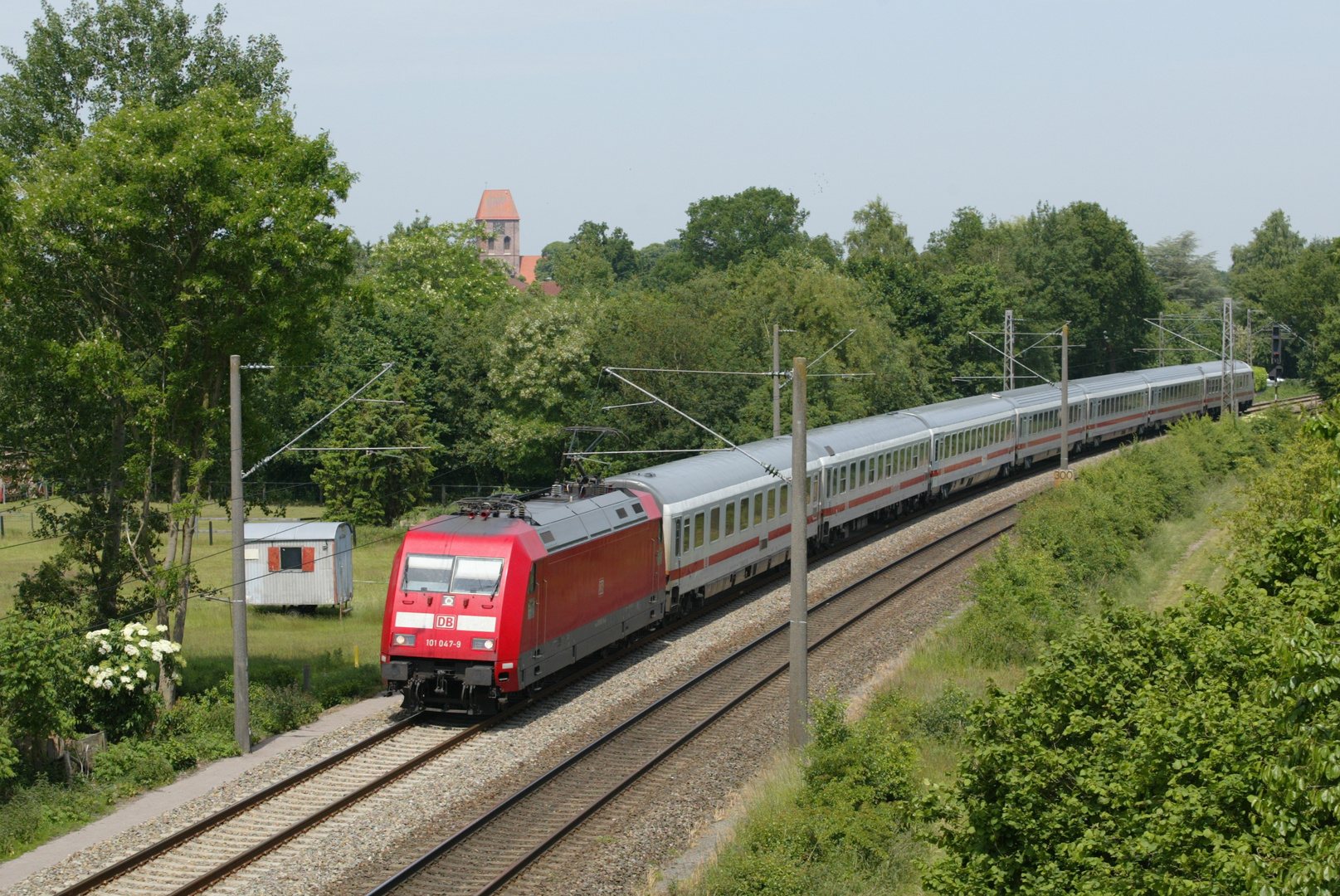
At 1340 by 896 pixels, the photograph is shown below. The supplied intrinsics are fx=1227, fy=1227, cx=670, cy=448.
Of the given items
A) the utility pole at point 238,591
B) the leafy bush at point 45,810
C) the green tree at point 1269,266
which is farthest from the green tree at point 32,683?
the green tree at point 1269,266

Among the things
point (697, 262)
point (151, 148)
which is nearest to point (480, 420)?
point (151, 148)

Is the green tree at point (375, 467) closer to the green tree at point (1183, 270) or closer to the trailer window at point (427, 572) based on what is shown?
the trailer window at point (427, 572)

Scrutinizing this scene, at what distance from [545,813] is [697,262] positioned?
112 m

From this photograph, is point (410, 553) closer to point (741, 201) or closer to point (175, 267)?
point (175, 267)

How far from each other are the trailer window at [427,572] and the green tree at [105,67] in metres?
17.0

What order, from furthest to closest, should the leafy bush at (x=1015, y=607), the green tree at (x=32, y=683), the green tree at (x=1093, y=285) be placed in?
the green tree at (x=1093, y=285) < the leafy bush at (x=1015, y=607) < the green tree at (x=32, y=683)

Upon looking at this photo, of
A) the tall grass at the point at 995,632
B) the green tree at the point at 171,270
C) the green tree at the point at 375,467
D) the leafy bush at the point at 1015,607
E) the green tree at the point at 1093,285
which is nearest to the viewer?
the tall grass at the point at 995,632

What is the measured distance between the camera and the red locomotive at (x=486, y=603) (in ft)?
64.7

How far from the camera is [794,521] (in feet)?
60.7

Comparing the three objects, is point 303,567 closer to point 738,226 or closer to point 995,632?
point 995,632

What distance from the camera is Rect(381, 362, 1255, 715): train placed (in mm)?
19859

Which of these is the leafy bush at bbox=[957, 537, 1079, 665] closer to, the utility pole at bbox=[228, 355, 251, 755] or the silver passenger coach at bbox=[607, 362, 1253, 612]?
the silver passenger coach at bbox=[607, 362, 1253, 612]

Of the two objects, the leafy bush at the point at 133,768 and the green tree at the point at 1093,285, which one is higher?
the green tree at the point at 1093,285

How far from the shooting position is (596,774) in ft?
58.9
